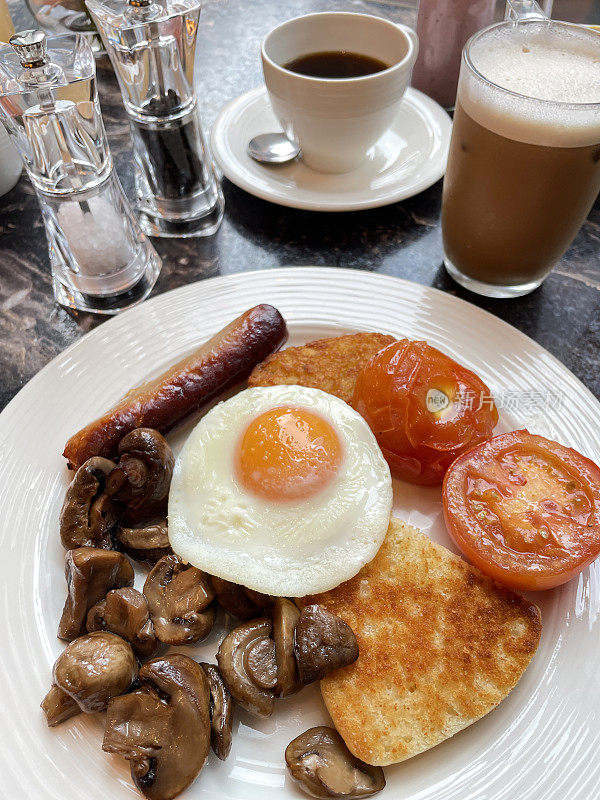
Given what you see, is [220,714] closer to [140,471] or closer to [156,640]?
[156,640]

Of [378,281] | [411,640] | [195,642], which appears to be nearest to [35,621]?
[195,642]

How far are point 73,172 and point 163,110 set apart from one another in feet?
1.50

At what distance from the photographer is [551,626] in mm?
1684

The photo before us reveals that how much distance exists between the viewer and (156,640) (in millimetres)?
1604

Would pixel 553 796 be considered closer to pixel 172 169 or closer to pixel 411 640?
pixel 411 640

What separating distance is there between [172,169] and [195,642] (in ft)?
5.85

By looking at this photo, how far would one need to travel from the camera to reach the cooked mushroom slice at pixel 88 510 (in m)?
1.73

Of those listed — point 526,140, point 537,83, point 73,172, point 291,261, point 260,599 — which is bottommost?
point 260,599

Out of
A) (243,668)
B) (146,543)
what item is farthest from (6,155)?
(243,668)

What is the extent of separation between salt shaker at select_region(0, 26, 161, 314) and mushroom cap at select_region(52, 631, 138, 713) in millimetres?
1294

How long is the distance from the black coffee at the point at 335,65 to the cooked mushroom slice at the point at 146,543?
1.90 metres

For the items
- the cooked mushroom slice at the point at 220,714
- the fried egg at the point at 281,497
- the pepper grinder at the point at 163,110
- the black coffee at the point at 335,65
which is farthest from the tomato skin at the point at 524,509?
the black coffee at the point at 335,65

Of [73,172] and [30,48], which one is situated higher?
[30,48]

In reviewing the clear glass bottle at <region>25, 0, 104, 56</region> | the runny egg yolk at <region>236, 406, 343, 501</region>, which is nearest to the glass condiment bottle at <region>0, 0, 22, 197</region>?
the clear glass bottle at <region>25, 0, 104, 56</region>
